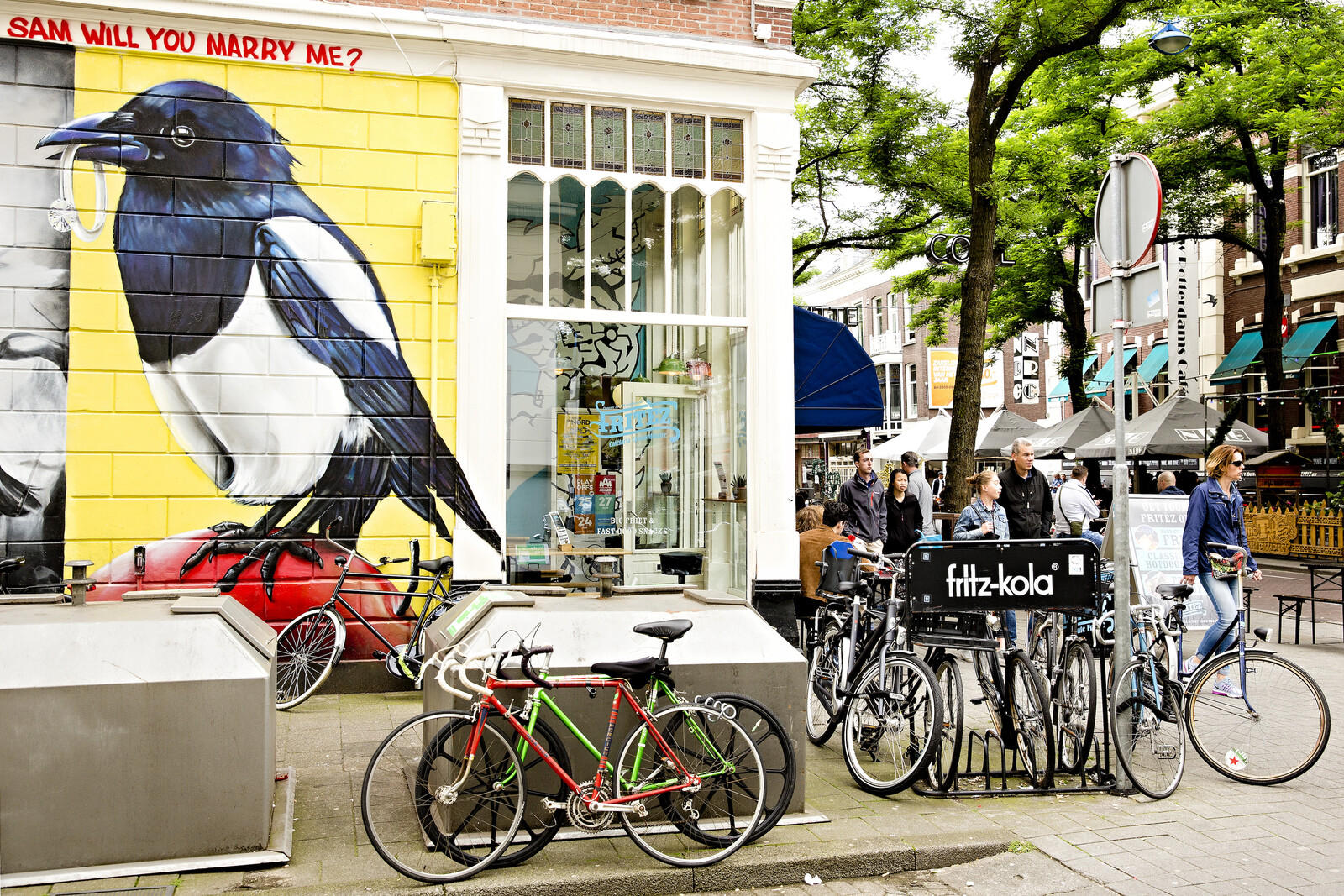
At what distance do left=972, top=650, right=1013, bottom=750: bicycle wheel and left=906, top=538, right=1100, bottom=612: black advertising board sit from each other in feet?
1.17

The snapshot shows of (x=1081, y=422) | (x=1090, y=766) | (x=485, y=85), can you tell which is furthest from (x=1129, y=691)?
(x=1081, y=422)

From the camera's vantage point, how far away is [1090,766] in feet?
20.4

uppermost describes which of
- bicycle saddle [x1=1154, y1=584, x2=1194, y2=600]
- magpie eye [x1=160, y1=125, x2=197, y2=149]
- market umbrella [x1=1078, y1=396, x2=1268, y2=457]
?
magpie eye [x1=160, y1=125, x2=197, y2=149]

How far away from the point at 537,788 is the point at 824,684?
117 inches

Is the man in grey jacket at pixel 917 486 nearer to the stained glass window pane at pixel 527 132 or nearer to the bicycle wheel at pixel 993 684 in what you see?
the stained glass window pane at pixel 527 132

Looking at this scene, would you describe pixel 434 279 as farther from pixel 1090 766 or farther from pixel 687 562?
pixel 1090 766

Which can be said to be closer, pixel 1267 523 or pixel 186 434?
pixel 186 434

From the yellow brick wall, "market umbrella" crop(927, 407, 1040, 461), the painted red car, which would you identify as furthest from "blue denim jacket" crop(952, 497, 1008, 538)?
"market umbrella" crop(927, 407, 1040, 461)

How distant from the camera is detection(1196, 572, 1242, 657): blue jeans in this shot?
7.72 m

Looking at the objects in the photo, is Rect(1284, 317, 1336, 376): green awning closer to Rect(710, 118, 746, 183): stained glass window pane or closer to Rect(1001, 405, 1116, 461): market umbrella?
Rect(1001, 405, 1116, 461): market umbrella

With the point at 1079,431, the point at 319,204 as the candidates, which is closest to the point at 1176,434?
the point at 1079,431

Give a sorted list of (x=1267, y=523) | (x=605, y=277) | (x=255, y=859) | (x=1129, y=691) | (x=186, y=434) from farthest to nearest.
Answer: (x=1267, y=523) → (x=605, y=277) → (x=186, y=434) → (x=1129, y=691) → (x=255, y=859)

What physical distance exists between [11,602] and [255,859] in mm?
2045

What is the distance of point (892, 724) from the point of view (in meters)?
5.77
